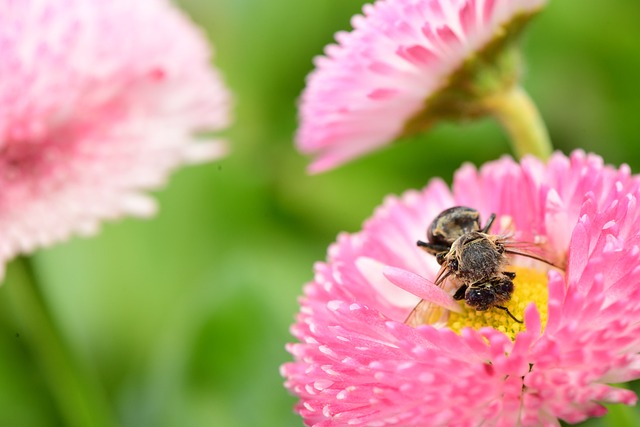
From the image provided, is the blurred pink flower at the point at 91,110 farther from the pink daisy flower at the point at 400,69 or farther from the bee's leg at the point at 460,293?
the bee's leg at the point at 460,293

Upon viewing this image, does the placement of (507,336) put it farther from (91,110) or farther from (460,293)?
(91,110)

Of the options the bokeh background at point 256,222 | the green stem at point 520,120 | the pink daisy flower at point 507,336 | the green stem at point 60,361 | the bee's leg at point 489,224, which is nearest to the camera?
the pink daisy flower at point 507,336

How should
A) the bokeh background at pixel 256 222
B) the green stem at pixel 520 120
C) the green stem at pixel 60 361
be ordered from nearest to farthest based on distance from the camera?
1. the green stem at pixel 520 120
2. the green stem at pixel 60 361
3. the bokeh background at pixel 256 222

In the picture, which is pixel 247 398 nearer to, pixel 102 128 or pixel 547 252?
pixel 102 128

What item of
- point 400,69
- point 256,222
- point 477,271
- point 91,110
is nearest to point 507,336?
point 477,271

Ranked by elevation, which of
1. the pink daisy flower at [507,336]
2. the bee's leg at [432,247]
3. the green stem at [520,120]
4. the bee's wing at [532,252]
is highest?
the green stem at [520,120]

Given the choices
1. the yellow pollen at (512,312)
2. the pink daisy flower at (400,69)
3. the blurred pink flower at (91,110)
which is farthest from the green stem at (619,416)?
the blurred pink flower at (91,110)

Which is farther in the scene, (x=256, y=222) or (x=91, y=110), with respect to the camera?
(x=256, y=222)
